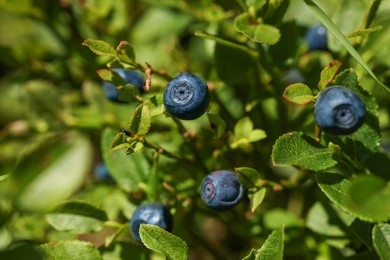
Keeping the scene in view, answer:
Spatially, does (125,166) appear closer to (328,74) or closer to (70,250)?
(70,250)

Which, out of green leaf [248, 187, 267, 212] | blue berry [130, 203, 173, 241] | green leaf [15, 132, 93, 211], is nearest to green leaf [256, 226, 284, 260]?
green leaf [248, 187, 267, 212]

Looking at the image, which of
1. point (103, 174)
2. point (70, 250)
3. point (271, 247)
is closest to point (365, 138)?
point (271, 247)

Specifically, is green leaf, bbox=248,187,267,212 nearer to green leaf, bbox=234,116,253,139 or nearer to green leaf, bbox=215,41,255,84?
green leaf, bbox=234,116,253,139

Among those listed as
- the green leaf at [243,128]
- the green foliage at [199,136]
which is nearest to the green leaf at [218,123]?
the green foliage at [199,136]

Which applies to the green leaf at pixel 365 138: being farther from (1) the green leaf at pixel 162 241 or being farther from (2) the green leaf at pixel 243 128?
(1) the green leaf at pixel 162 241

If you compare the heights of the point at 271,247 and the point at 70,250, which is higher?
the point at 271,247

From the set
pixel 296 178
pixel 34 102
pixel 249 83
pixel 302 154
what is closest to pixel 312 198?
pixel 296 178

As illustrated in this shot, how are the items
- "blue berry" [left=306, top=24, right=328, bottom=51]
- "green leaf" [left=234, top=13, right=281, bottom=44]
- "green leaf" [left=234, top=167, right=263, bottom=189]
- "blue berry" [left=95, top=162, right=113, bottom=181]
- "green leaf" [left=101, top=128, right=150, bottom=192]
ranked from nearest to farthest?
"green leaf" [left=234, top=167, right=263, bottom=189], "green leaf" [left=234, top=13, right=281, bottom=44], "green leaf" [left=101, top=128, right=150, bottom=192], "blue berry" [left=306, top=24, right=328, bottom=51], "blue berry" [left=95, top=162, right=113, bottom=181]
